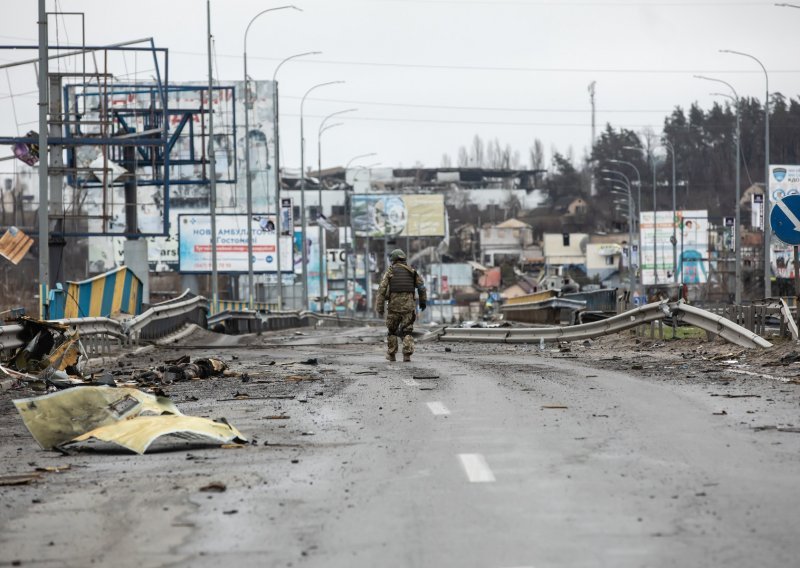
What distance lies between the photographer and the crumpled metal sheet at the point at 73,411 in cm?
1029

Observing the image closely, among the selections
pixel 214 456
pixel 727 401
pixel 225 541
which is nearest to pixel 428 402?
pixel 727 401

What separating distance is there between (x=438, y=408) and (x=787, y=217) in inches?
345

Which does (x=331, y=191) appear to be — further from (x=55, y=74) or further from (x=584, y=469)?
(x=584, y=469)

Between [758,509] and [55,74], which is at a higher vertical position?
[55,74]

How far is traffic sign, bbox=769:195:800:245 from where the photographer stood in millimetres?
18938

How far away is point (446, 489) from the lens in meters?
7.43

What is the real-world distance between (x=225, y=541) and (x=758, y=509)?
2.58 metres

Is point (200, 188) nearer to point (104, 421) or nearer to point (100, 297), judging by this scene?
point (100, 297)

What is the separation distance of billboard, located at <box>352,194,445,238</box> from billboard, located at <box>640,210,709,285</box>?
97.0ft

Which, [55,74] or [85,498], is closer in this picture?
[85,498]

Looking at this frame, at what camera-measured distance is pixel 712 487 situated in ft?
24.0

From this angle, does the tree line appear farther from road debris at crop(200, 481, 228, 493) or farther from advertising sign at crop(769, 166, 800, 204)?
road debris at crop(200, 481, 228, 493)

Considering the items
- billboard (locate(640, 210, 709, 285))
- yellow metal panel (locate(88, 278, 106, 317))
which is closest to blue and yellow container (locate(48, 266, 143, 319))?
yellow metal panel (locate(88, 278, 106, 317))

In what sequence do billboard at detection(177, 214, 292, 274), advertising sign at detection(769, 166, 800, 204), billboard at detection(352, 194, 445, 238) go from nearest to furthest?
1. advertising sign at detection(769, 166, 800, 204)
2. billboard at detection(177, 214, 292, 274)
3. billboard at detection(352, 194, 445, 238)
